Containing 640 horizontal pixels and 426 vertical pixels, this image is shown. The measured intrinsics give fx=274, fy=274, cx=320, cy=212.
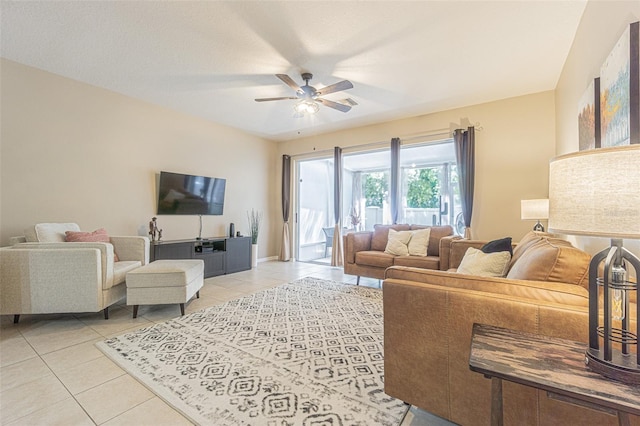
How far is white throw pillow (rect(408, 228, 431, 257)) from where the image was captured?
392cm

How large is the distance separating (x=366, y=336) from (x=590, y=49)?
9.64 feet

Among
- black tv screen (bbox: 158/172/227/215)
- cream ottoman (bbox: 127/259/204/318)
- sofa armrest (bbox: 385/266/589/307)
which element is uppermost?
black tv screen (bbox: 158/172/227/215)

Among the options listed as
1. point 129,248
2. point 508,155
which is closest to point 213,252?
point 129,248

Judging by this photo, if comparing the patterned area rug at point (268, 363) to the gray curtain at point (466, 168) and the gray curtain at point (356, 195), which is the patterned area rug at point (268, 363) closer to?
the gray curtain at point (466, 168)

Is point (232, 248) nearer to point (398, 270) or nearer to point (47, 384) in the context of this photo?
point (47, 384)

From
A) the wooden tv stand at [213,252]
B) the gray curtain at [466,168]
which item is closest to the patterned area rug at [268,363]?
the wooden tv stand at [213,252]

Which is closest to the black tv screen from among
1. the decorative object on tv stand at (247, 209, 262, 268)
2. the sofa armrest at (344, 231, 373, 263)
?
the decorative object on tv stand at (247, 209, 262, 268)

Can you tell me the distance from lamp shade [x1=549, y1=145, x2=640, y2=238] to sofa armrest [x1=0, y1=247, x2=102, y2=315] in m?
3.46

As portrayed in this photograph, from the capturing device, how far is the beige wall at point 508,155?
3.83 meters

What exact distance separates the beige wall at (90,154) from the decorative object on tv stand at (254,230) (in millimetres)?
639

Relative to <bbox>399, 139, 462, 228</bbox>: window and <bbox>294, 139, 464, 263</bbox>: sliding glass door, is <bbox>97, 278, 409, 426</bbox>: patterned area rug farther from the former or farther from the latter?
<bbox>399, 139, 462, 228</bbox>: window

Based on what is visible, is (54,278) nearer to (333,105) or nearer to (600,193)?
(333,105)

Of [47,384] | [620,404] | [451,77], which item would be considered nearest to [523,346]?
[620,404]

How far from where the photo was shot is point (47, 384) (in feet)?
5.74
